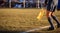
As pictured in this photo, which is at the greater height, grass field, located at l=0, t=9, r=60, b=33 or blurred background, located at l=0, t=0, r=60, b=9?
grass field, located at l=0, t=9, r=60, b=33

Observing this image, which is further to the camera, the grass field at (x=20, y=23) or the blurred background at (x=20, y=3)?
the blurred background at (x=20, y=3)

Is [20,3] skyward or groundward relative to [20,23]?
groundward

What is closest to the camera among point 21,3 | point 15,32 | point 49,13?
point 15,32

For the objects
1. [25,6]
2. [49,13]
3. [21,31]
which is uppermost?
[49,13]

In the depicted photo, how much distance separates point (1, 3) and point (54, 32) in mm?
15152

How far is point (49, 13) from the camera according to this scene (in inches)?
289

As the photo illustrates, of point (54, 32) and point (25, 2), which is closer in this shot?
point (54, 32)

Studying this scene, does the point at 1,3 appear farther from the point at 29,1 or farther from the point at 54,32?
the point at 54,32

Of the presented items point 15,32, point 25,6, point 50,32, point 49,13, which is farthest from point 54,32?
point 25,6

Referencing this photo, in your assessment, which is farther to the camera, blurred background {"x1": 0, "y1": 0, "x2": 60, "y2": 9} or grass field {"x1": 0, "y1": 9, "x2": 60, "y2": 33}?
blurred background {"x1": 0, "y1": 0, "x2": 60, "y2": 9}

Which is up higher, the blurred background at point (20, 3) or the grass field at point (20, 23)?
the grass field at point (20, 23)

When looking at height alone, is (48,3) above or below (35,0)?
above

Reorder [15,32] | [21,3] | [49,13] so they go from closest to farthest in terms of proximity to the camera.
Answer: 1. [15,32]
2. [49,13]
3. [21,3]

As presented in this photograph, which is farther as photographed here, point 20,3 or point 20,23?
point 20,3
